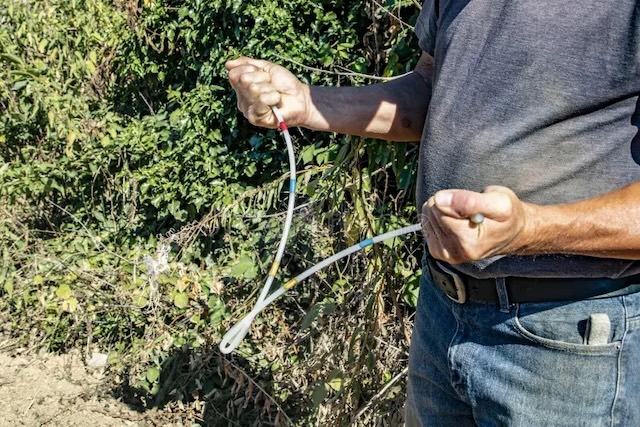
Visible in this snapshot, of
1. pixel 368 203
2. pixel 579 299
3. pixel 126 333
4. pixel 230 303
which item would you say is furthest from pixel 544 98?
pixel 126 333

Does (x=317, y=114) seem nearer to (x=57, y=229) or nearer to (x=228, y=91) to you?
(x=228, y=91)

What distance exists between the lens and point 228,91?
4.08 m

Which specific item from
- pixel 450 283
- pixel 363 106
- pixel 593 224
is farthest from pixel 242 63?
pixel 593 224

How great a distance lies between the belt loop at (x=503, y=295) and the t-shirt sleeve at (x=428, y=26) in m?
0.62

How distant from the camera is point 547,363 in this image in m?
1.51

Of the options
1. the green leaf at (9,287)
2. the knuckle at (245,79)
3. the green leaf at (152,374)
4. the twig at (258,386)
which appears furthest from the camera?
the green leaf at (9,287)

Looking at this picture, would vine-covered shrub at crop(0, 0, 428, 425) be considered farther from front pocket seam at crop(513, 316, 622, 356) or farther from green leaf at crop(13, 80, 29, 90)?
front pocket seam at crop(513, 316, 622, 356)

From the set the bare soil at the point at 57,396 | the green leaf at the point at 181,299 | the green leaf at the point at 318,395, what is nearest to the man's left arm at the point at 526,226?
the green leaf at the point at 318,395

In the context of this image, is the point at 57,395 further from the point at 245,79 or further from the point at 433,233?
the point at 433,233

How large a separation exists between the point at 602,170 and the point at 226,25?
2.88m

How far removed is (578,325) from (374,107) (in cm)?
77

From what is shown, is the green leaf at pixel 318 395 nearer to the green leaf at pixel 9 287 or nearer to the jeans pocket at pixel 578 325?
the jeans pocket at pixel 578 325

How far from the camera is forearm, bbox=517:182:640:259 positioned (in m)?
1.31

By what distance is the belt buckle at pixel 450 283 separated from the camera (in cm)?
164
